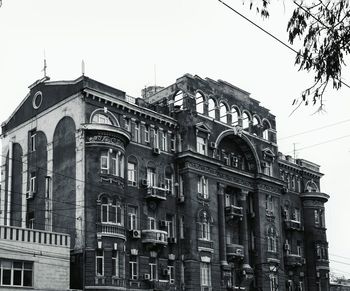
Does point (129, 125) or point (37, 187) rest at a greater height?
point (129, 125)

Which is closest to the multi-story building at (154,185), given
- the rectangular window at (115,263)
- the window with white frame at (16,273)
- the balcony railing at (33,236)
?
the rectangular window at (115,263)

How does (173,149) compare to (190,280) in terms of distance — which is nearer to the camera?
(190,280)

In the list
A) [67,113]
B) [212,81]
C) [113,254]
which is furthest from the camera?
[212,81]

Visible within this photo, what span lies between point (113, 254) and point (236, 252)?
12970 mm

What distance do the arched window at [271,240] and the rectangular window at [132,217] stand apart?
48.0 ft

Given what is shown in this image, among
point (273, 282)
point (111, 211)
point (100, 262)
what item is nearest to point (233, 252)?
point (273, 282)

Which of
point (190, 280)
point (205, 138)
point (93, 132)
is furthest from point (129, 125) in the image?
point (190, 280)

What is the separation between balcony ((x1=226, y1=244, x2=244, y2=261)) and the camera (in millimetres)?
50831

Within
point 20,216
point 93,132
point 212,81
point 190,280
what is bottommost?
point 190,280

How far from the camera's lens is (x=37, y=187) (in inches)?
1802


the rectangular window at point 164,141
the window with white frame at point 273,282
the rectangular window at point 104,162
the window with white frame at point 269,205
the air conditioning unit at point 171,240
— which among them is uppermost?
the rectangular window at point 164,141

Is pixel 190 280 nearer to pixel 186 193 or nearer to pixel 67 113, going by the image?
pixel 186 193

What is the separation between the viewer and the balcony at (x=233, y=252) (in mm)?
50831

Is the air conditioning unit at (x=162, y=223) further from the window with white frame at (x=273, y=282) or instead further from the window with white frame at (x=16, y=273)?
the window with white frame at (x=273, y=282)
